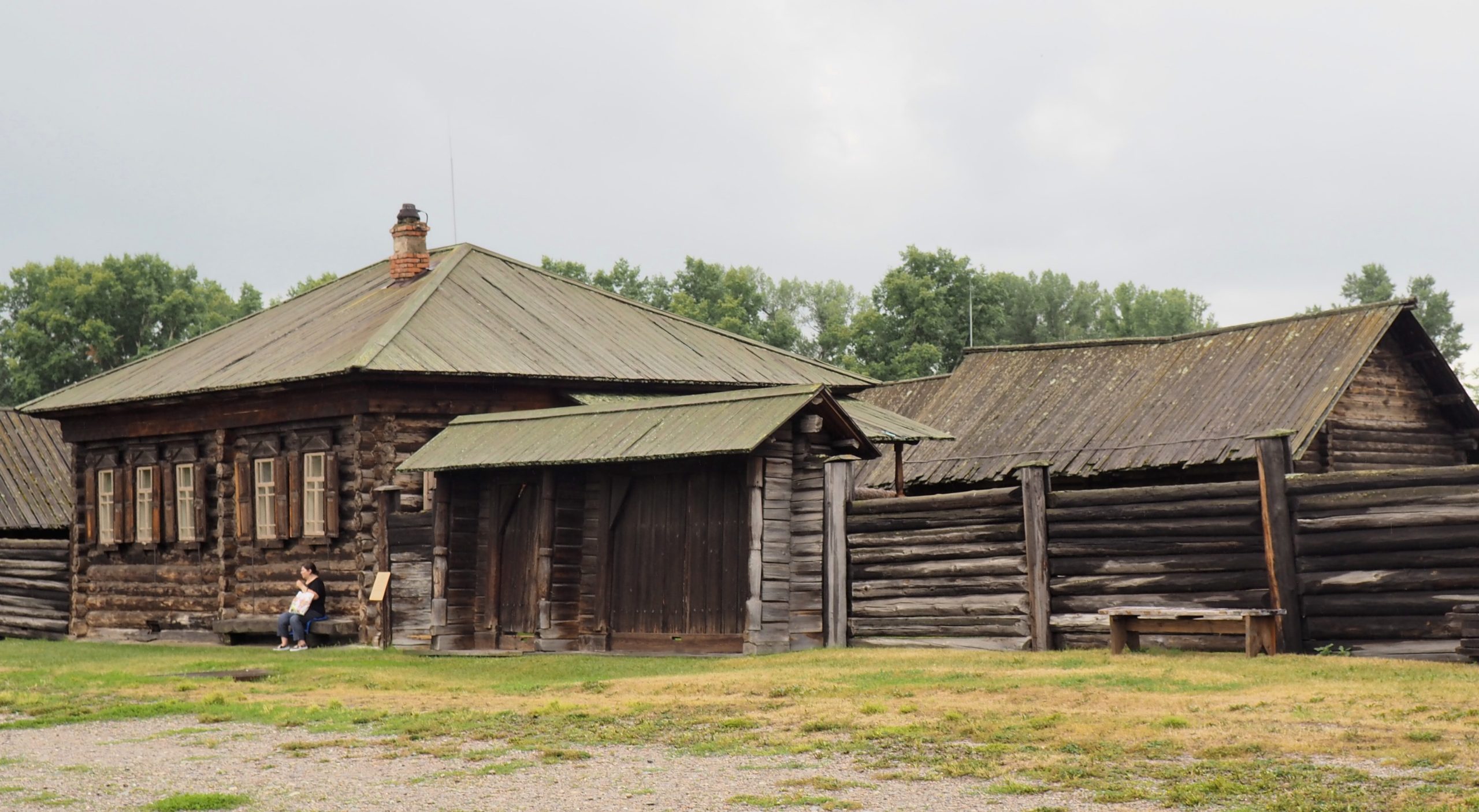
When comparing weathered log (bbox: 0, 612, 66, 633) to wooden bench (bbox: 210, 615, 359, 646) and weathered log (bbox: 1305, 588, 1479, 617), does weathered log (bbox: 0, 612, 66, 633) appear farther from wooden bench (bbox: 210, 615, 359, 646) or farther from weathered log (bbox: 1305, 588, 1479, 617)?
weathered log (bbox: 1305, 588, 1479, 617)

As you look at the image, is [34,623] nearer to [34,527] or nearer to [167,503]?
[34,527]

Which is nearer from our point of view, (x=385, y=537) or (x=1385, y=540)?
(x=1385, y=540)

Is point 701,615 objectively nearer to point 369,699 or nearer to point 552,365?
point 369,699

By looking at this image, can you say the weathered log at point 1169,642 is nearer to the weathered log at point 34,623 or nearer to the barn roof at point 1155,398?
the barn roof at point 1155,398

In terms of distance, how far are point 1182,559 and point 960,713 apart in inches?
196

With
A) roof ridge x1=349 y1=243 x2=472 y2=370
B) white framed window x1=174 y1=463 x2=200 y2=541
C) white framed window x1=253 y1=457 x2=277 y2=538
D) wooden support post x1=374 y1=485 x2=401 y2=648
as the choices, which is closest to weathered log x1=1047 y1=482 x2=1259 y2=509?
wooden support post x1=374 y1=485 x2=401 y2=648

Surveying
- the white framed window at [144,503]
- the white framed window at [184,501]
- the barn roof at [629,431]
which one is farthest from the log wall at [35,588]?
the barn roof at [629,431]

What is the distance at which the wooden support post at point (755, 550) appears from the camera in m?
18.3

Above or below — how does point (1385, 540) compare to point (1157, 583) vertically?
above

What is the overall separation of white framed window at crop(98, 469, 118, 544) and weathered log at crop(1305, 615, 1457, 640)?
69.6ft

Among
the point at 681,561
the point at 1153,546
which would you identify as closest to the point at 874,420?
the point at 681,561

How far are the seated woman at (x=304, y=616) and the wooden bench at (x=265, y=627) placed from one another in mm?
158

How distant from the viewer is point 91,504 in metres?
29.6

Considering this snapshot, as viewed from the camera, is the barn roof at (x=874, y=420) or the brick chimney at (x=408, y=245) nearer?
the barn roof at (x=874, y=420)
